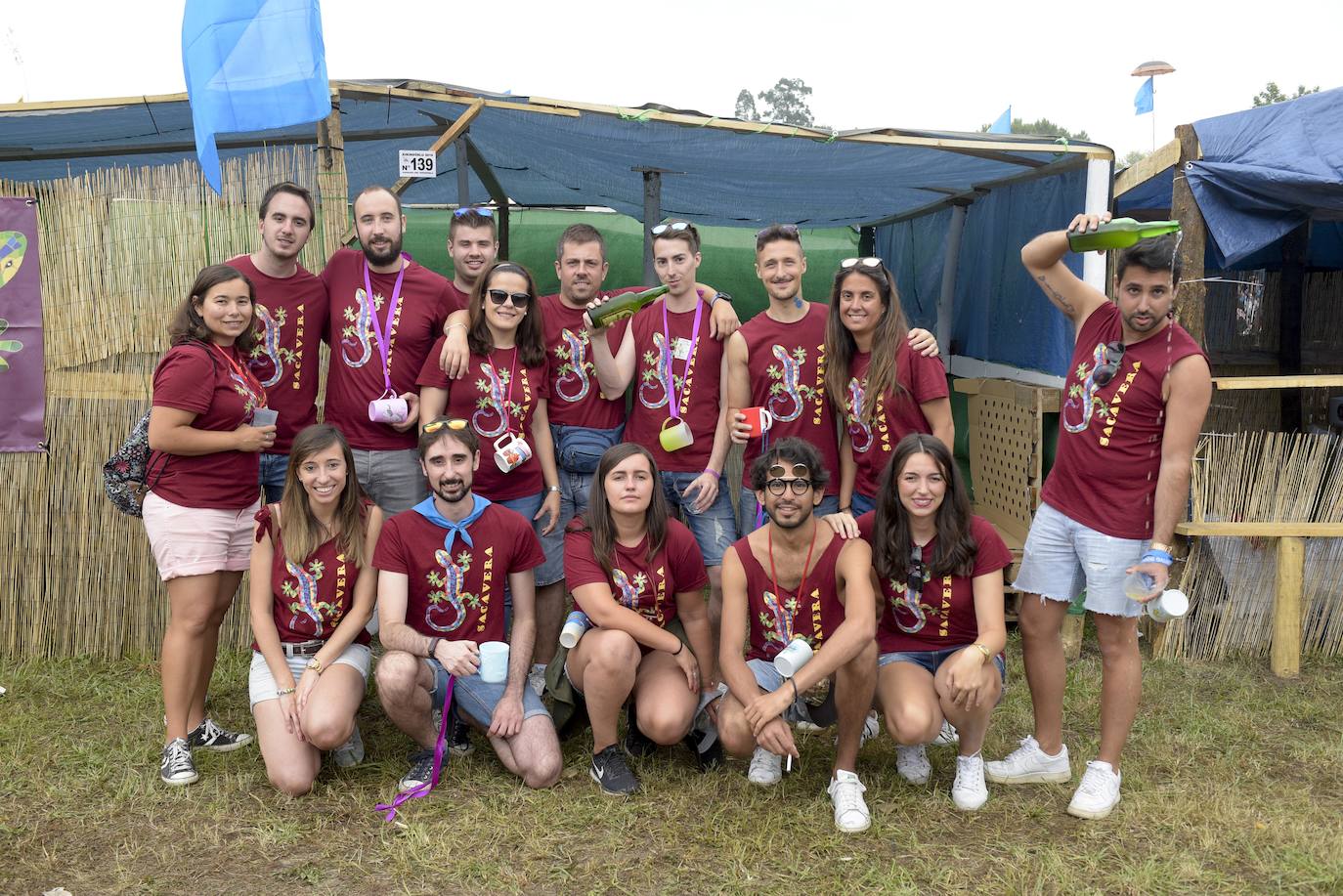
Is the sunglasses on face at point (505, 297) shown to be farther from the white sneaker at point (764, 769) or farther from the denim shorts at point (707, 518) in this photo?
the white sneaker at point (764, 769)

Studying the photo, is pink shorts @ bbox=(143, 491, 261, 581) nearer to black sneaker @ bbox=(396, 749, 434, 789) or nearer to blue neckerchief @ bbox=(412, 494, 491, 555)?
blue neckerchief @ bbox=(412, 494, 491, 555)

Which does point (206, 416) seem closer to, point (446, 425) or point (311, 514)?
point (311, 514)

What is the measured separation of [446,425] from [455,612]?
0.61 m

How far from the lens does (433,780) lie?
3279mm

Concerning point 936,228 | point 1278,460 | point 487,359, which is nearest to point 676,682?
point 487,359

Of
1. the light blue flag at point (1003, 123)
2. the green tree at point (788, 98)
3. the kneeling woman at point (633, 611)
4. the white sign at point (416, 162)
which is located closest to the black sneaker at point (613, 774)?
the kneeling woman at point (633, 611)

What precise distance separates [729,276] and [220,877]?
348 inches

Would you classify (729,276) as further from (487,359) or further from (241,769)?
(241,769)

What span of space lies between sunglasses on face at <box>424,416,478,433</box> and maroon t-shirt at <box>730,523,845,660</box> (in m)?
0.96

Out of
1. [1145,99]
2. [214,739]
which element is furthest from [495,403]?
[1145,99]

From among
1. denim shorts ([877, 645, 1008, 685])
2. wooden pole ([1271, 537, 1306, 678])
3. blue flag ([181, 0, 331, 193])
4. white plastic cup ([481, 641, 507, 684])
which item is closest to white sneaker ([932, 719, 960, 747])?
denim shorts ([877, 645, 1008, 685])

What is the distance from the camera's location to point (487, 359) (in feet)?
12.0

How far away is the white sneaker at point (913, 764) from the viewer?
10.8 ft

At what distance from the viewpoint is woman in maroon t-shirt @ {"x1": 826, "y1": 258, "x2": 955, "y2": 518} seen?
3.42 metres
